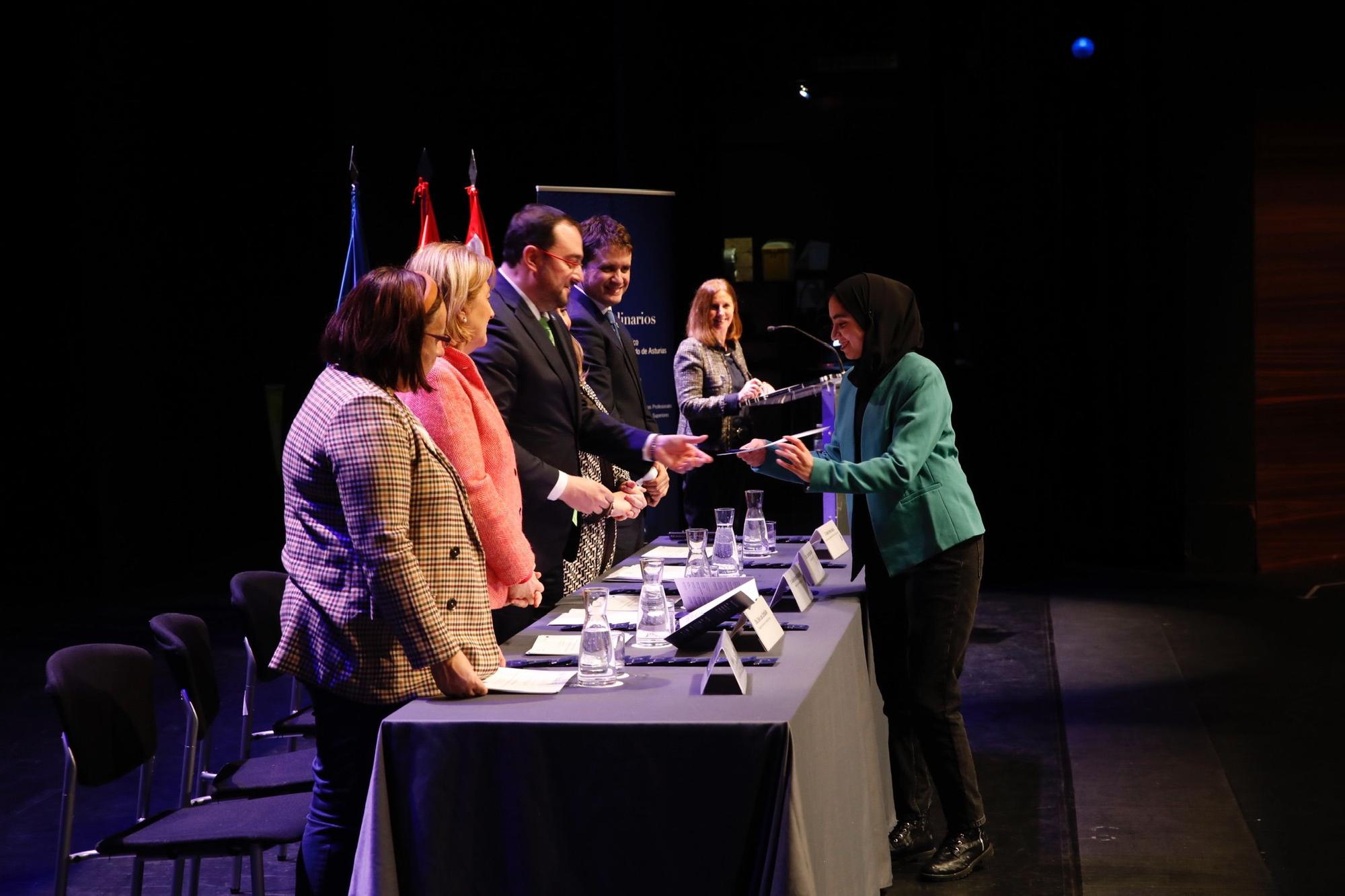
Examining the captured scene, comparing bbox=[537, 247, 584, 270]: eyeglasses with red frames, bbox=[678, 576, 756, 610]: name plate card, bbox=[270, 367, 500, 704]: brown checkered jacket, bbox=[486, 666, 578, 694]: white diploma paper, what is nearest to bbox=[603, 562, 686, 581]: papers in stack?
bbox=[678, 576, 756, 610]: name plate card

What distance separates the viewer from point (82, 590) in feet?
24.1

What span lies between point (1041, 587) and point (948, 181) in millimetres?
2392

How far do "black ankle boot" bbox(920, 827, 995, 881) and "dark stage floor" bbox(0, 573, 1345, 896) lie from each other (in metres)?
0.04

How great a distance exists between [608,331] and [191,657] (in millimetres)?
1647

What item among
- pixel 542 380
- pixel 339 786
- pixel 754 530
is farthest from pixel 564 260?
pixel 339 786

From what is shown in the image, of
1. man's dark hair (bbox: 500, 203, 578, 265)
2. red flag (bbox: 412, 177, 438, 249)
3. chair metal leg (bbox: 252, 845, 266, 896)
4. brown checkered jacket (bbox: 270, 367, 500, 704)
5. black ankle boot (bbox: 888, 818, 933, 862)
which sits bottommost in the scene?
black ankle boot (bbox: 888, 818, 933, 862)

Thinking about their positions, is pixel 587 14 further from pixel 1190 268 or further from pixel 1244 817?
pixel 1244 817

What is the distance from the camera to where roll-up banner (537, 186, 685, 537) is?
246 inches

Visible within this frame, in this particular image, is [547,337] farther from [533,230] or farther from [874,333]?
[874,333]

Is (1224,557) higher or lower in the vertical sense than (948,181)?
lower

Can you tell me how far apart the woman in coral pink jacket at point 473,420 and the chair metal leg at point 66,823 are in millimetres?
825

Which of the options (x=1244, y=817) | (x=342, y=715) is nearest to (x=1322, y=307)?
(x=1244, y=817)

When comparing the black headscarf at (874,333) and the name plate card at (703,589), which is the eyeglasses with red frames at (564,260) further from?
the name plate card at (703,589)

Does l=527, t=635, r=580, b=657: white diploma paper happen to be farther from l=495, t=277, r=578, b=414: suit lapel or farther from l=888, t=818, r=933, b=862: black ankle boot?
l=888, t=818, r=933, b=862: black ankle boot
